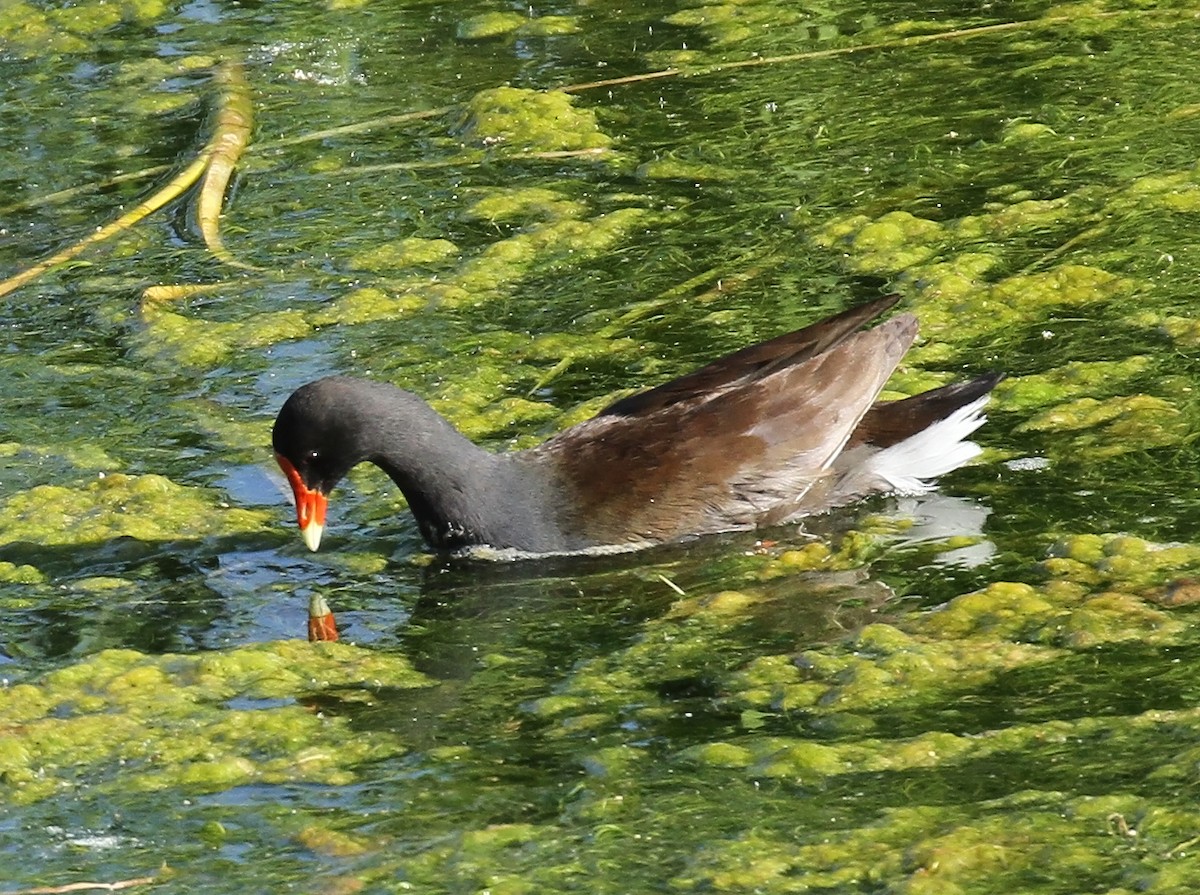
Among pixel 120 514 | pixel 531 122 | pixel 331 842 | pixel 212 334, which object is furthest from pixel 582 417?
pixel 531 122

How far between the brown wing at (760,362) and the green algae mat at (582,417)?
39 centimetres

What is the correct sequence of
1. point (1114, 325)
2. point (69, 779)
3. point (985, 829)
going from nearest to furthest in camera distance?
1. point (985, 829)
2. point (69, 779)
3. point (1114, 325)

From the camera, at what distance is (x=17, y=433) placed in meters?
5.99

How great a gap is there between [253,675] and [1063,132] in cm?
397

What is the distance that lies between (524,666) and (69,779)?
1011 millimetres

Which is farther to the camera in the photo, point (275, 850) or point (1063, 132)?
point (1063, 132)

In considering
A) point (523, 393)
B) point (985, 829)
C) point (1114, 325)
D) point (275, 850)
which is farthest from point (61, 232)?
point (985, 829)

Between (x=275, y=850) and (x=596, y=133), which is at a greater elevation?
(x=596, y=133)

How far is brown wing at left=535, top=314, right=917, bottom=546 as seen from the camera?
5.16 meters

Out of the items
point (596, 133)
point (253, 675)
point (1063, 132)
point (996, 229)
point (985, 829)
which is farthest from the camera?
point (596, 133)

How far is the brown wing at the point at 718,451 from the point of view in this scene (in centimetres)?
516

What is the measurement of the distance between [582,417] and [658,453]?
673 mm

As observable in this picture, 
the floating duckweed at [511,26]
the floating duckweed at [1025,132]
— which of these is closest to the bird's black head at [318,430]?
the floating duckweed at [1025,132]

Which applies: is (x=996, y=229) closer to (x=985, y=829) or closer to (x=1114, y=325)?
(x=1114, y=325)
